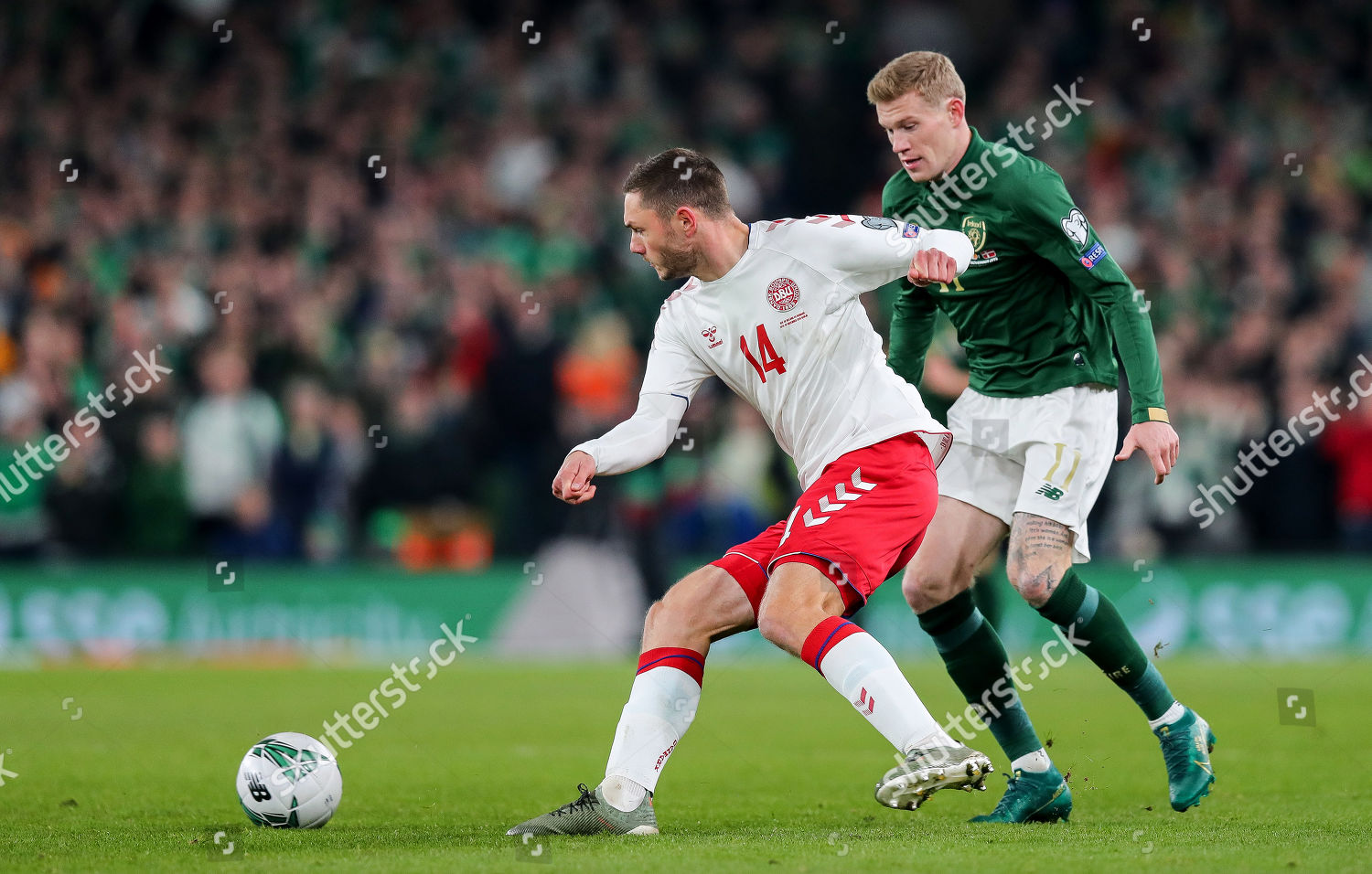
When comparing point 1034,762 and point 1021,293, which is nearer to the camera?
point 1034,762

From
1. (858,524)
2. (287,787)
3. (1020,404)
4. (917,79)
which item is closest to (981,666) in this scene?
(1020,404)

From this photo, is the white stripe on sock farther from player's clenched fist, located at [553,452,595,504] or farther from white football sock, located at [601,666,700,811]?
player's clenched fist, located at [553,452,595,504]

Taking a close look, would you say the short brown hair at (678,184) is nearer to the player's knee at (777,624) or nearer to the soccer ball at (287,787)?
the player's knee at (777,624)

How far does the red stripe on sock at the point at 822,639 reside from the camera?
5.08 metres

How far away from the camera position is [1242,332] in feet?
51.2

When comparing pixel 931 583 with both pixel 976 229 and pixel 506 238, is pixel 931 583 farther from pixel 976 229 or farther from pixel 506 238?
pixel 506 238

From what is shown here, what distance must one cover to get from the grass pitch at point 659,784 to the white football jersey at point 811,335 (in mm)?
1313

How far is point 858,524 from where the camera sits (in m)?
5.37

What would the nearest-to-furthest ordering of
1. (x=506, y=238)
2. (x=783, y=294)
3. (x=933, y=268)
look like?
(x=933, y=268) < (x=783, y=294) < (x=506, y=238)

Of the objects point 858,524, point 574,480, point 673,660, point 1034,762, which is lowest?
point 1034,762

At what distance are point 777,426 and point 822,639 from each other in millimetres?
971

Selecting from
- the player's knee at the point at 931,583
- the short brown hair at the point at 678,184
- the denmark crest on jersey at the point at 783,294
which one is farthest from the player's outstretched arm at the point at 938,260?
the player's knee at the point at 931,583

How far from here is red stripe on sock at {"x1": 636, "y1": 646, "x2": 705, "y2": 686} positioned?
544 cm

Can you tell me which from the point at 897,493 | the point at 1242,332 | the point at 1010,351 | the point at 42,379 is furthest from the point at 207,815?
the point at 1242,332
